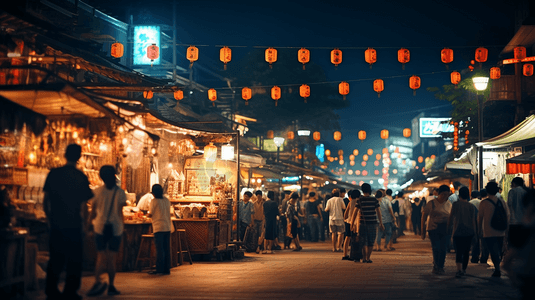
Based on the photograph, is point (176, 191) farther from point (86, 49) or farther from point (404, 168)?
point (404, 168)

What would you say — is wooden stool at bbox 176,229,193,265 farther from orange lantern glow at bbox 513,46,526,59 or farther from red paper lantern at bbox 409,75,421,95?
orange lantern glow at bbox 513,46,526,59

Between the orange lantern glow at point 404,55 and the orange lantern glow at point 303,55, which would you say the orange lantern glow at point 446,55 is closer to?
the orange lantern glow at point 404,55

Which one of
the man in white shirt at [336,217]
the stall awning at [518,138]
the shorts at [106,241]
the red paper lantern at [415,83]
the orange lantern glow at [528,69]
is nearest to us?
the shorts at [106,241]

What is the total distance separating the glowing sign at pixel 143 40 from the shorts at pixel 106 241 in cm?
2445

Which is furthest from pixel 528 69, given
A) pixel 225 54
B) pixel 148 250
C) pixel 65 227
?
pixel 65 227

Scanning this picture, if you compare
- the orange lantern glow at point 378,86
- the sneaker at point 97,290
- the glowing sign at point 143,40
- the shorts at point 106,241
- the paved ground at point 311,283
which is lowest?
the paved ground at point 311,283

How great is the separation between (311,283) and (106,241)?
153 inches

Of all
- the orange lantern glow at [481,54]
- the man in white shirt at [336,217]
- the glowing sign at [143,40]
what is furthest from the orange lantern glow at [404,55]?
the glowing sign at [143,40]

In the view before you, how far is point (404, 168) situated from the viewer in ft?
440

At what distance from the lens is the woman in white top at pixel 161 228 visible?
12.4 meters

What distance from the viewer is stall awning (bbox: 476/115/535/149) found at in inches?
688

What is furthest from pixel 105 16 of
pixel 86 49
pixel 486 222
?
pixel 486 222

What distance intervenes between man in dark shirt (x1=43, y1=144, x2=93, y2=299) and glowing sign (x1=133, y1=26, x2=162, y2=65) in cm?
2530

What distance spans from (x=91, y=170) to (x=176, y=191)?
539cm
